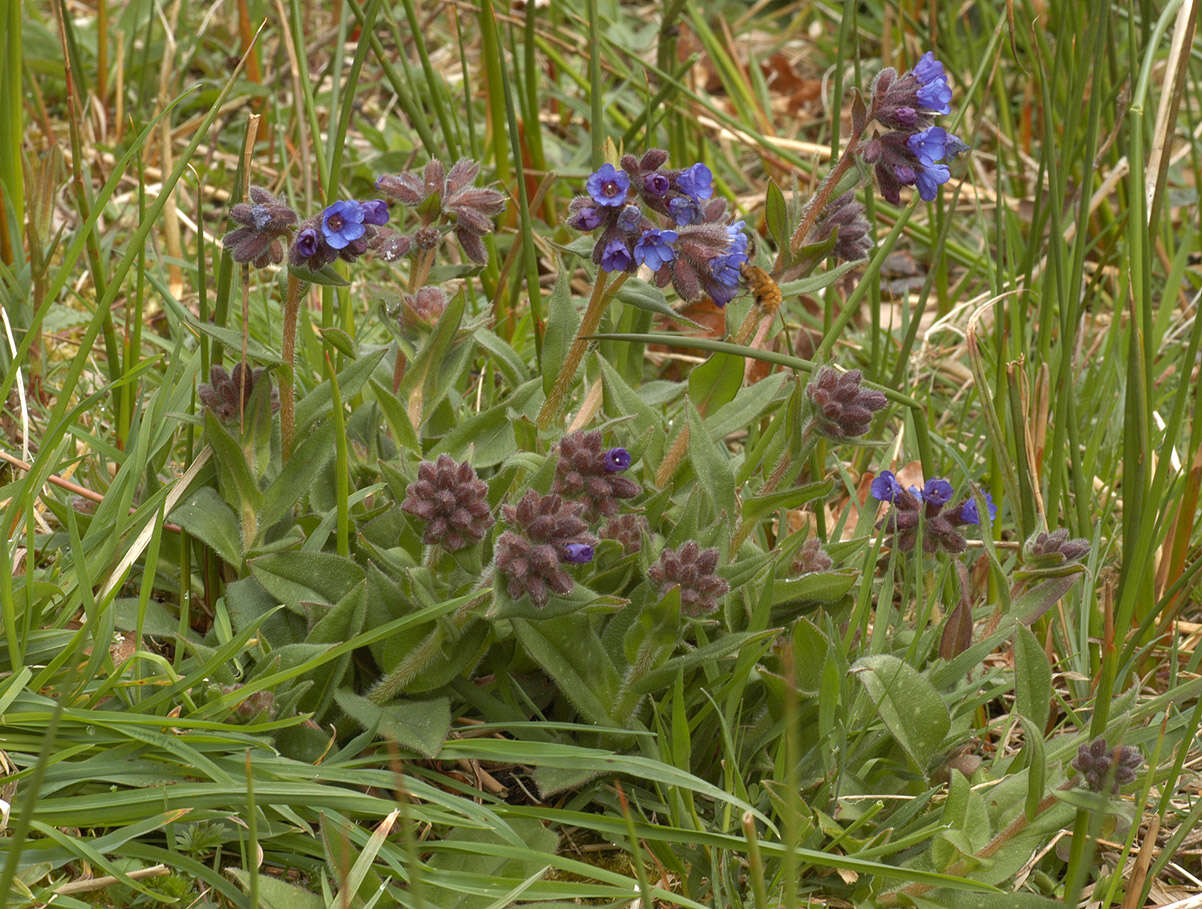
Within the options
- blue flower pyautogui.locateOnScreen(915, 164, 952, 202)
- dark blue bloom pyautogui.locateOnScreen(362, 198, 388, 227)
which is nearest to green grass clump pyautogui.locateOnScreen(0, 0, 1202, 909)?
dark blue bloom pyautogui.locateOnScreen(362, 198, 388, 227)

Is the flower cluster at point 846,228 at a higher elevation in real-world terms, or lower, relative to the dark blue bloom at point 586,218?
lower

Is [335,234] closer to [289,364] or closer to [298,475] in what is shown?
[289,364]

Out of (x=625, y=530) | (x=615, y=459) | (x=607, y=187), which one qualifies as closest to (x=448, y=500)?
(x=615, y=459)

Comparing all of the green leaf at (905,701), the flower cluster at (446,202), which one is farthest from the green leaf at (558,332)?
the green leaf at (905,701)

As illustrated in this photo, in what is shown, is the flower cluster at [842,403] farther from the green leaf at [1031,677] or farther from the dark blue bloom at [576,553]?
the dark blue bloom at [576,553]

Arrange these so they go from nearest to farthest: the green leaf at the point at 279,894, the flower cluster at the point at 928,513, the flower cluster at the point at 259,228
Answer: the green leaf at the point at 279,894, the flower cluster at the point at 259,228, the flower cluster at the point at 928,513

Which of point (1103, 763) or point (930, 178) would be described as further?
point (930, 178)

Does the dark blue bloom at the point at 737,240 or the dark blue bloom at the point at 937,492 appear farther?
the dark blue bloom at the point at 937,492
